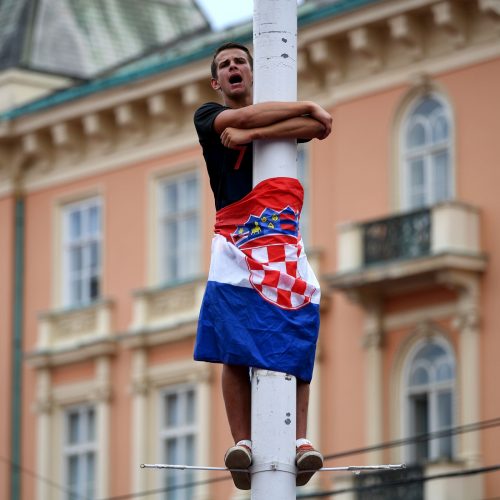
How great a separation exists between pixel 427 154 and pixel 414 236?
144cm

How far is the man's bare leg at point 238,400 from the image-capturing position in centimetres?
948

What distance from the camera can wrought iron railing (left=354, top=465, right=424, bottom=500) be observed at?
28.2m

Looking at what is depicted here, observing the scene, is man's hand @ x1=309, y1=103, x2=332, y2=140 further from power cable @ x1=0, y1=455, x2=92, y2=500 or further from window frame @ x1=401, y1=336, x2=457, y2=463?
power cable @ x1=0, y1=455, x2=92, y2=500

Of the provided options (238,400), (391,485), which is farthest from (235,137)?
(391,485)

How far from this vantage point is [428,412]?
29.3m

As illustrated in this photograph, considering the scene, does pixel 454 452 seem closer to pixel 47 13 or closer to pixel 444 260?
pixel 444 260

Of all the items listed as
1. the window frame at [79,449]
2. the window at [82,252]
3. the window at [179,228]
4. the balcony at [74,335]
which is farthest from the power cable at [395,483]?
the window at [82,252]

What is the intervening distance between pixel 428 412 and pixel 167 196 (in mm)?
6596

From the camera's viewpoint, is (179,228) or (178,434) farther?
(179,228)

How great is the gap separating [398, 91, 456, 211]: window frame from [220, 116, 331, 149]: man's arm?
19.4 m

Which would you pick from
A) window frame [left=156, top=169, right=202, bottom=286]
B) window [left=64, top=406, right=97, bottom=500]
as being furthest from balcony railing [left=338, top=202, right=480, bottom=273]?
window [left=64, top=406, right=97, bottom=500]

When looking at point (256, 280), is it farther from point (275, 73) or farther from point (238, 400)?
point (275, 73)

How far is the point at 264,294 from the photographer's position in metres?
9.36

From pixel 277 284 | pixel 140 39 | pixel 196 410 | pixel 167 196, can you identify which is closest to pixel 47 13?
pixel 140 39
